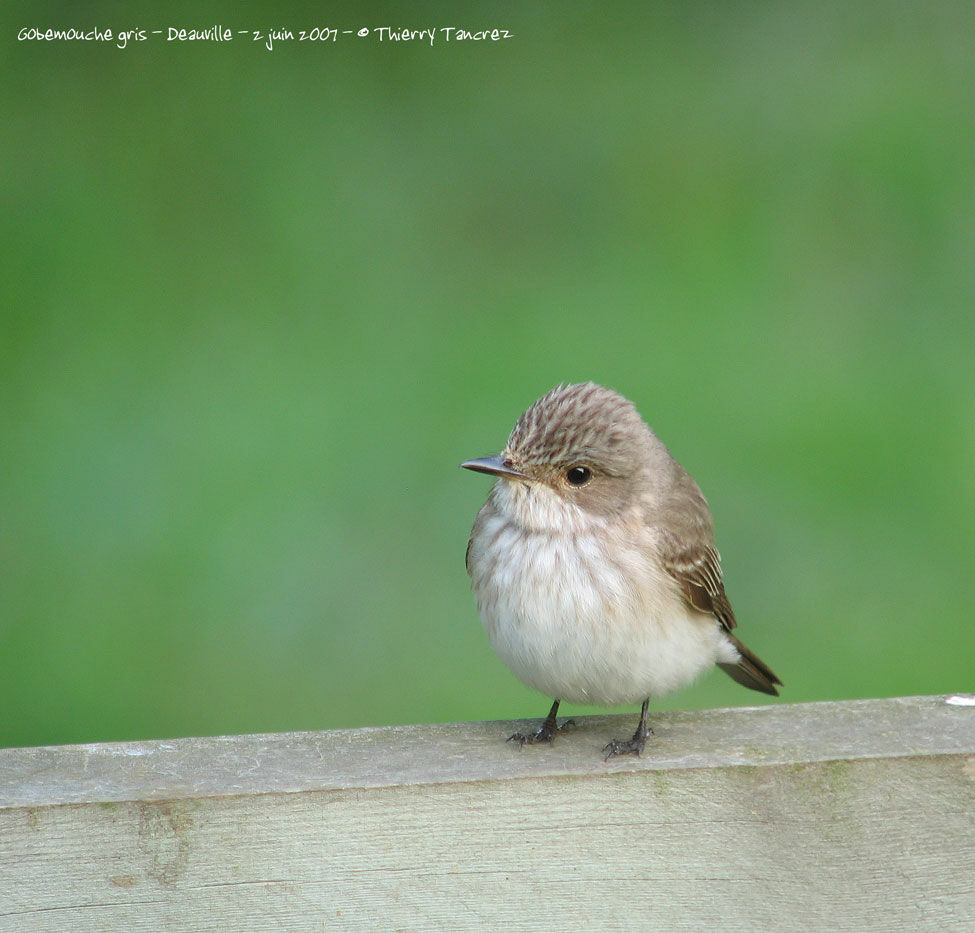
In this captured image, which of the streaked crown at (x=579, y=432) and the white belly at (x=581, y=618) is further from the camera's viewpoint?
the streaked crown at (x=579, y=432)

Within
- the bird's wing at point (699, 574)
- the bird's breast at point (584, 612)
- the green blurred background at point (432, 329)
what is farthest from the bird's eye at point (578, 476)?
the green blurred background at point (432, 329)

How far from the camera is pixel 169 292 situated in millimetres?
6926

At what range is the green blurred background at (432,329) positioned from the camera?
5953 mm

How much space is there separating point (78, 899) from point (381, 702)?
123 inches

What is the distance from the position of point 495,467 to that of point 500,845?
127cm

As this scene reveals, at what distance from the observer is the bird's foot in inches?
125

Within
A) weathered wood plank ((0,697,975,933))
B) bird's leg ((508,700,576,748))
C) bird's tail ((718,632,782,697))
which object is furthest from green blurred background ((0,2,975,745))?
weathered wood plank ((0,697,975,933))

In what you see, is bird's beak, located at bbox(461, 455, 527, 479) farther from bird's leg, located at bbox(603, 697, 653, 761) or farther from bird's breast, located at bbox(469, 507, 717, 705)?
bird's leg, located at bbox(603, 697, 653, 761)

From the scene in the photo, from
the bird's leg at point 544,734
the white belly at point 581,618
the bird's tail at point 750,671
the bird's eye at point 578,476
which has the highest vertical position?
the bird's eye at point 578,476

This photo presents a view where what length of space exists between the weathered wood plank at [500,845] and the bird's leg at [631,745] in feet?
0.66

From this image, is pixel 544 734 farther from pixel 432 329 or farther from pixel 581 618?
pixel 432 329

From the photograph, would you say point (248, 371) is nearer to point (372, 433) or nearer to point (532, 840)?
point (372, 433)

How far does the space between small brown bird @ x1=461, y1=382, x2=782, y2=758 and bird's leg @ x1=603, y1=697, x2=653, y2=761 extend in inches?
15.0

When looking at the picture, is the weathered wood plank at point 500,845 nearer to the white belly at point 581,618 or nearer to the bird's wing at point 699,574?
the white belly at point 581,618
